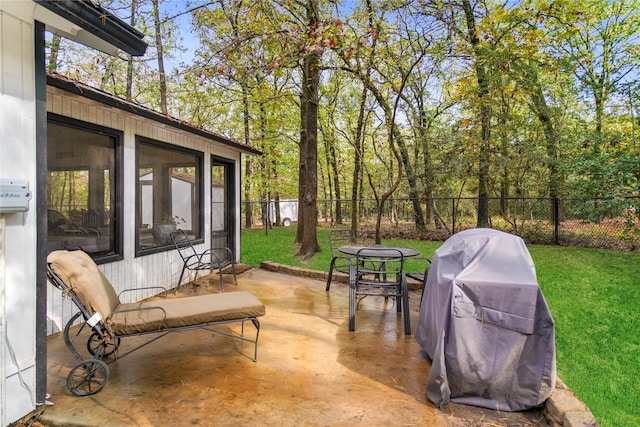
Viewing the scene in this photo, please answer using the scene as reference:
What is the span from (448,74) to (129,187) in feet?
26.6

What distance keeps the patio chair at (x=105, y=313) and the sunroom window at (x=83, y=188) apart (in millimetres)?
1054

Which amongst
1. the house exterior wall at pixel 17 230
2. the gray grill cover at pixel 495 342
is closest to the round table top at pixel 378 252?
the gray grill cover at pixel 495 342

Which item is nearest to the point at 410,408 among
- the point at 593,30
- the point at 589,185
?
the point at 589,185

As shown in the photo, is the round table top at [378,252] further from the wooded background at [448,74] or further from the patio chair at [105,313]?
the wooded background at [448,74]

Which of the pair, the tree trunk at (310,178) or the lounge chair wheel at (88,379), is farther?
the tree trunk at (310,178)

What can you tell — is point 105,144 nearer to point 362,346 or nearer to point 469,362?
point 362,346

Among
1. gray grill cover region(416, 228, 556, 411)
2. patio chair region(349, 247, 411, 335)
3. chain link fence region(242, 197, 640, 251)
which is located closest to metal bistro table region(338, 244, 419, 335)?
patio chair region(349, 247, 411, 335)

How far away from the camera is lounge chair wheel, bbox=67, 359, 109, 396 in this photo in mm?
2314

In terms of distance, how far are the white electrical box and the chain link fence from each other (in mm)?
8023

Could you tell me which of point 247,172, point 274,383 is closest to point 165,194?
point 274,383

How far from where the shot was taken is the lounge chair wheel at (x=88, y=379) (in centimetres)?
231

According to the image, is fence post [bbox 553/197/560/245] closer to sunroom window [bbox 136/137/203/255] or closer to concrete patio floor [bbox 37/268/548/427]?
concrete patio floor [bbox 37/268/548/427]

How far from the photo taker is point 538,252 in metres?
7.68

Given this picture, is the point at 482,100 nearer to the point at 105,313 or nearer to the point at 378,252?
the point at 378,252
